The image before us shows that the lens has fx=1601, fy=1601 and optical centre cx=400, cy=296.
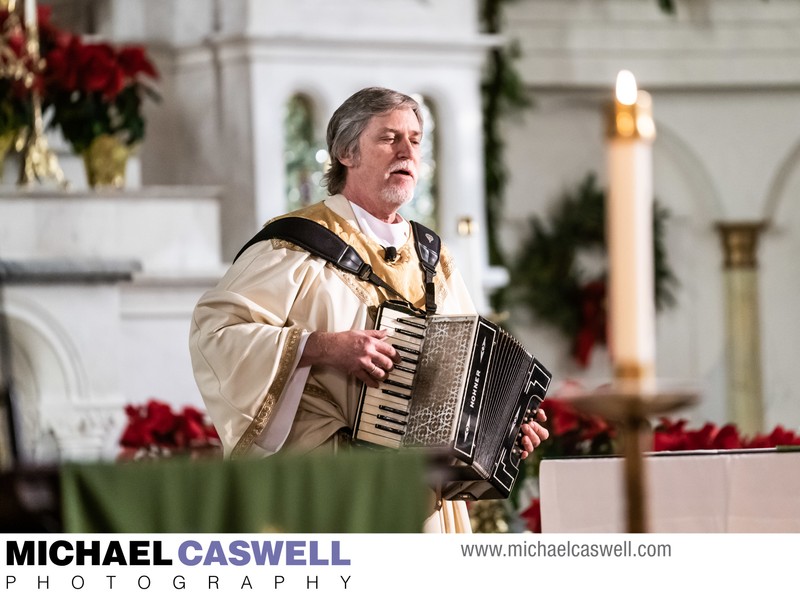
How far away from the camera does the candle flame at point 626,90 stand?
149 cm

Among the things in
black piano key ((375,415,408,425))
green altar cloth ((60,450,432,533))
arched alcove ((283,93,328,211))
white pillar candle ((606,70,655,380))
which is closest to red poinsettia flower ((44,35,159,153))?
arched alcove ((283,93,328,211))

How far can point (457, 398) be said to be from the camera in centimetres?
334

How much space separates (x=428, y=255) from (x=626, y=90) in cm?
232

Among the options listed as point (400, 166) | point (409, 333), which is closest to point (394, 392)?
point (409, 333)

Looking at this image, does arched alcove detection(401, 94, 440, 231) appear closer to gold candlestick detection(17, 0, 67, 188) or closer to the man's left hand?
gold candlestick detection(17, 0, 67, 188)

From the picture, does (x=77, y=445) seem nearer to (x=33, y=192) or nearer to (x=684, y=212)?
(x=33, y=192)

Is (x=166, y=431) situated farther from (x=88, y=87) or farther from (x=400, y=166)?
(x=88, y=87)

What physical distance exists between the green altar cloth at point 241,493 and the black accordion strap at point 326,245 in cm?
144

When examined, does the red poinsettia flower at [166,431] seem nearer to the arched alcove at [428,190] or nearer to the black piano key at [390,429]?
the black piano key at [390,429]

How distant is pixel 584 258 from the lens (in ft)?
34.0

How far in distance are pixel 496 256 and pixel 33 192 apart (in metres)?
3.21

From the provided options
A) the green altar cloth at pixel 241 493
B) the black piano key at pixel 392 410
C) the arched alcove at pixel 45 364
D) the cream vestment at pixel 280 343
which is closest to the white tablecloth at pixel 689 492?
the cream vestment at pixel 280 343

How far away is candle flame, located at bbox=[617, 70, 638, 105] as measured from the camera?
4.88 ft

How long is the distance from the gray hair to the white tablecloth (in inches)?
34.6
